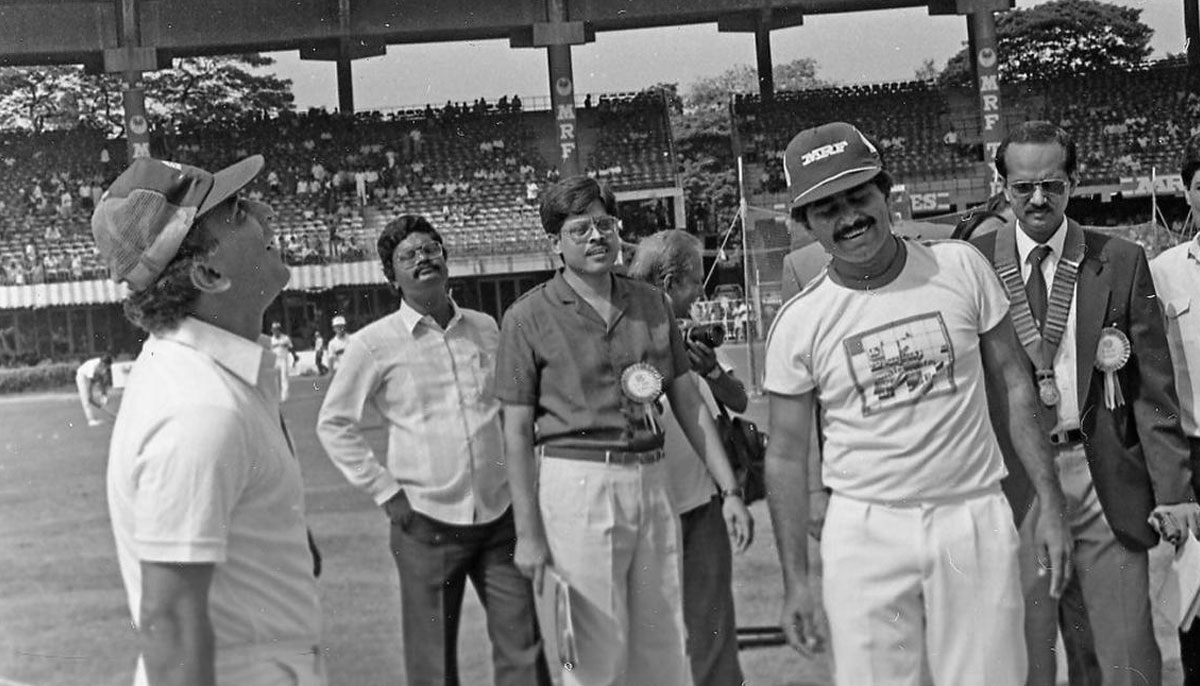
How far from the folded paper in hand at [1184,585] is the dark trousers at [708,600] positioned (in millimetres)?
1265

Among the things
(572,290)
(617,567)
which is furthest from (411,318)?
(617,567)

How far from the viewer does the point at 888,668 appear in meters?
2.91

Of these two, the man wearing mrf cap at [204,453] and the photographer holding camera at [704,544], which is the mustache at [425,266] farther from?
the man wearing mrf cap at [204,453]

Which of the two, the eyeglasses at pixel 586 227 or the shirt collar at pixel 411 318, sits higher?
the eyeglasses at pixel 586 227

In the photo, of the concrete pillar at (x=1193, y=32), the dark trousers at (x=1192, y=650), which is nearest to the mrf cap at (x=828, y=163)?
the dark trousers at (x=1192, y=650)

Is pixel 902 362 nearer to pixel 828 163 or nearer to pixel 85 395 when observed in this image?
pixel 828 163

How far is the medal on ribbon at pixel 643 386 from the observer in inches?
148

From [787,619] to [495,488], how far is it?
1363 mm

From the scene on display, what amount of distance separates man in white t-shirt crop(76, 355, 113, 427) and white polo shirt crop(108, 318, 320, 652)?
18.2 m

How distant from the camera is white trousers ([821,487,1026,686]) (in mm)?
2873

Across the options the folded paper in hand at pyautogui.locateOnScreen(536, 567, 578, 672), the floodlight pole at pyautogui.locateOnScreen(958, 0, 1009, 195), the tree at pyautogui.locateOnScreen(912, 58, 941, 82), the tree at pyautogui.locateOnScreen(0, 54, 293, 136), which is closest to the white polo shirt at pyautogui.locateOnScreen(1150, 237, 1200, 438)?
the folded paper in hand at pyautogui.locateOnScreen(536, 567, 578, 672)

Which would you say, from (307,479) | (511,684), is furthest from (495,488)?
(307,479)

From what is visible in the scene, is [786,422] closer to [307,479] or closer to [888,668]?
[888,668]

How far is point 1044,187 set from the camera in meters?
3.73
